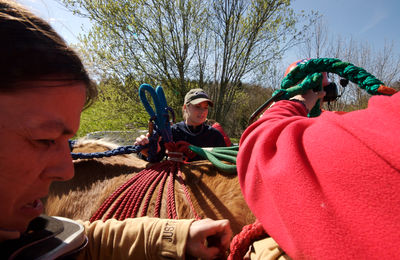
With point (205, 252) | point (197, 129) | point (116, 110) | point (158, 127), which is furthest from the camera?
point (116, 110)

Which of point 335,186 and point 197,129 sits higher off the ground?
point 335,186

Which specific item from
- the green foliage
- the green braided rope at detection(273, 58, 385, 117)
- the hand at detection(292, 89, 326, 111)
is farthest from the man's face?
the green foliage

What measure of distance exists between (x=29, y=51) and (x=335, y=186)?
0.88 meters

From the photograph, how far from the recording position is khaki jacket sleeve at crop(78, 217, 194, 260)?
80 centimetres

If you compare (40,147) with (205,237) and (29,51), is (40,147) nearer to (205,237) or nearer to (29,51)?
(29,51)

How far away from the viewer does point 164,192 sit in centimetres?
119

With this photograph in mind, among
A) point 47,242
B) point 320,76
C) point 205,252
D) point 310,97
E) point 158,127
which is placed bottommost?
point 205,252

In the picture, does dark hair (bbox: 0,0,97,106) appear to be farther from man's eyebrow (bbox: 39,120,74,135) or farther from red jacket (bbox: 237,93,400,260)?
red jacket (bbox: 237,93,400,260)

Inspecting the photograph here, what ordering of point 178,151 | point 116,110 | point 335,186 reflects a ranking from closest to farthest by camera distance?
point 335,186
point 178,151
point 116,110

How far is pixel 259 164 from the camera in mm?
688

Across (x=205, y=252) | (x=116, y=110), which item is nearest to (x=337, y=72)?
(x=205, y=252)

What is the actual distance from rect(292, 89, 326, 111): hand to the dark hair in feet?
3.50

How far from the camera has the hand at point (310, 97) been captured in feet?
3.85

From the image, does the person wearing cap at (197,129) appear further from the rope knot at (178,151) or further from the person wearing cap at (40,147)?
the person wearing cap at (40,147)
